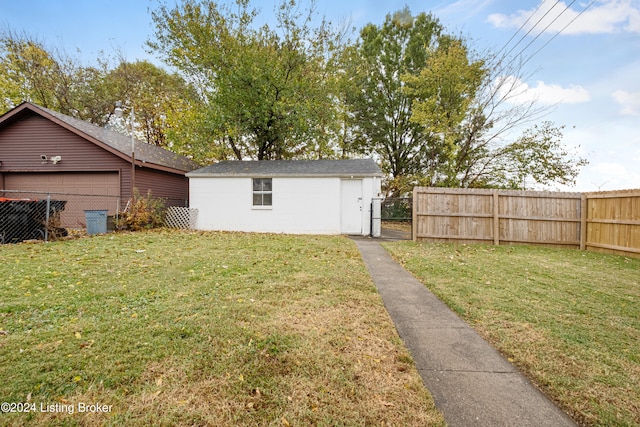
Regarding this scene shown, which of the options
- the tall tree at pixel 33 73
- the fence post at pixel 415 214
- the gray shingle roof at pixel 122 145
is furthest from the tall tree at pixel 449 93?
the tall tree at pixel 33 73

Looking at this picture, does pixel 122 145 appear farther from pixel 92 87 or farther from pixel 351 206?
pixel 92 87

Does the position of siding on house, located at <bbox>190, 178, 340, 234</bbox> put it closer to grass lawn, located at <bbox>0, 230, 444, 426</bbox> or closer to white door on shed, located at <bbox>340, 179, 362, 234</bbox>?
white door on shed, located at <bbox>340, 179, 362, 234</bbox>

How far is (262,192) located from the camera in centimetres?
1228

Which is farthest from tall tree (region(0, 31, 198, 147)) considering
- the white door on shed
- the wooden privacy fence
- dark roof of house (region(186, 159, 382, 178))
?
the wooden privacy fence

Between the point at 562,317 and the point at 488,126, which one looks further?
the point at 488,126

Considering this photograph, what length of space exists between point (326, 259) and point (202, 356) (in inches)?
167

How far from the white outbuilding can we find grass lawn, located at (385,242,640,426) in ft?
15.6

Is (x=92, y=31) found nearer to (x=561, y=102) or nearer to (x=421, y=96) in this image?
(x=421, y=96)

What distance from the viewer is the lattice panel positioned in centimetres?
1250

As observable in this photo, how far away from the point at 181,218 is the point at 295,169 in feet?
18.3

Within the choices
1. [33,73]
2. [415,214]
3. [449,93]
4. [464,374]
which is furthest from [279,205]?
[33,73]

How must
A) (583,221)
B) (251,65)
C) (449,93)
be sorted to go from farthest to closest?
(449,93)
(251,65)
(583,221)

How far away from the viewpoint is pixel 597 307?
380 cm

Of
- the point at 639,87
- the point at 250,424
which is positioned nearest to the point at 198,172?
the point at 250,424
